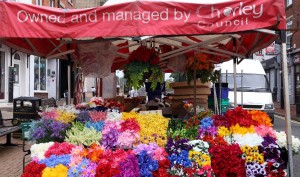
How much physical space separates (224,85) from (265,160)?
6845mm

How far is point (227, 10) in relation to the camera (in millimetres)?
4066

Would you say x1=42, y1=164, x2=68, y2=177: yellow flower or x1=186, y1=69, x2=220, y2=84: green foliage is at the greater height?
x1=186, y1=69, x2=220, y2=84: green foliage

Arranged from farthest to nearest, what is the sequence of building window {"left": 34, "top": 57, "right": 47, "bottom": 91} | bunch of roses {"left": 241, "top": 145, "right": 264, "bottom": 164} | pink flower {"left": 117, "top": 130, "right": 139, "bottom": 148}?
building window {"left": 34, "top": 57, "right": 47, "bottom": 91}, pink flower {"left": 117, "top": 130, "right": 139, "bottom": 148}, bunch of roses {"left": 241, "top": 145, "right": 264, "bottom": 164}

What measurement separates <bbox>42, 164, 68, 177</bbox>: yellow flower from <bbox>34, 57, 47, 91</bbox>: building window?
69.6 ft

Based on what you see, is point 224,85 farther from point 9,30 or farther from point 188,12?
point 9,30

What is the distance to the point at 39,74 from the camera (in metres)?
24.9

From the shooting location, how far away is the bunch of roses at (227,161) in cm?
416

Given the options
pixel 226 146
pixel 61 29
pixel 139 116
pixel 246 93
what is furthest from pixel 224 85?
pixel 61 29

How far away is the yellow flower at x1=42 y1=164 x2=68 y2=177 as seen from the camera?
3.83m

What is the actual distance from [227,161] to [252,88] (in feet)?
35.9

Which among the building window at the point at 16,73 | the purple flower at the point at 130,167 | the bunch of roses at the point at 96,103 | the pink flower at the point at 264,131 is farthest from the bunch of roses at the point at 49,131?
the building window at the point at 16,73

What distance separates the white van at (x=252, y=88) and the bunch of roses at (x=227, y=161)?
30.4 feet

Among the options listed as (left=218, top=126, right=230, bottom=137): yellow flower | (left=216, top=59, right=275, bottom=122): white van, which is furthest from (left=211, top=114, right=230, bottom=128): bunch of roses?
(left=216, top=59, right=275, bottom=122): white van

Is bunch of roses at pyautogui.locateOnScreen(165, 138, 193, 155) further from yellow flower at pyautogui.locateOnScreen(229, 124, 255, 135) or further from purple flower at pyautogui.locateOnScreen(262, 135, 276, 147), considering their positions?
purple flower at pyautogui.locateOnScreen(262, 135, 276, 147)
